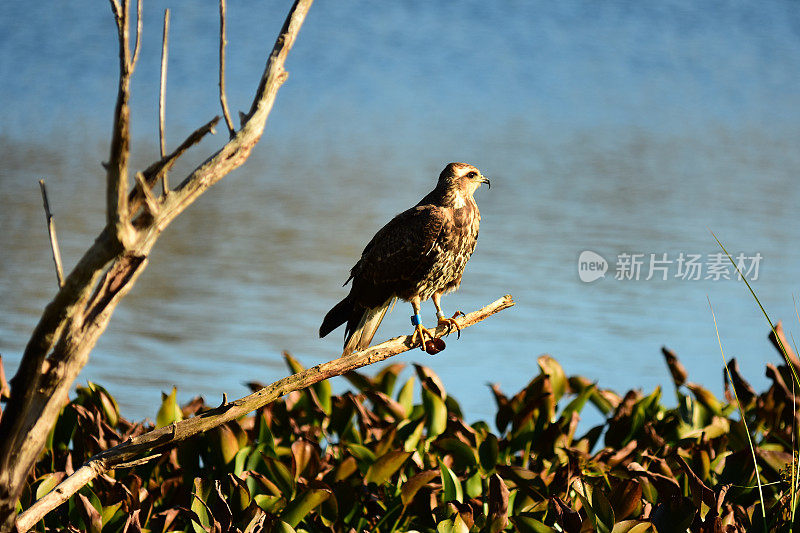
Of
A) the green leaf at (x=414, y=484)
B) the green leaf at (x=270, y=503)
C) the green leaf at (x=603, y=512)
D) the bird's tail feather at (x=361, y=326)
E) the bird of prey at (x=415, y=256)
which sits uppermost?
the bird of prey at (x=415, y=256)

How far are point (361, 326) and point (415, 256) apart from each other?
29cm

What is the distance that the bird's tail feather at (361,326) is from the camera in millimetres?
2562

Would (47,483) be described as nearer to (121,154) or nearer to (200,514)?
(200,514)

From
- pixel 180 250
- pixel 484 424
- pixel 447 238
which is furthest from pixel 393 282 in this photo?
pixel 180 250

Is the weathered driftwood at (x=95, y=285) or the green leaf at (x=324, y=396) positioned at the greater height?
the weathered driftwood at (x=95, y=285)

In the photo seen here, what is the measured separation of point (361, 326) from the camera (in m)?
2.58

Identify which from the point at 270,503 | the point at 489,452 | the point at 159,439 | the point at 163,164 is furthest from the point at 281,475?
the point at 163,164

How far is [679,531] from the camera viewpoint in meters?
1.91

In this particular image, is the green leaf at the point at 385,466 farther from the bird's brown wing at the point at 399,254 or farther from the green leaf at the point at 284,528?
the bird's brown wing at the point at 399,254

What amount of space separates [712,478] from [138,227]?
198cm

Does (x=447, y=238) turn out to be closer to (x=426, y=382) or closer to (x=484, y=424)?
(x=426, y=382)
